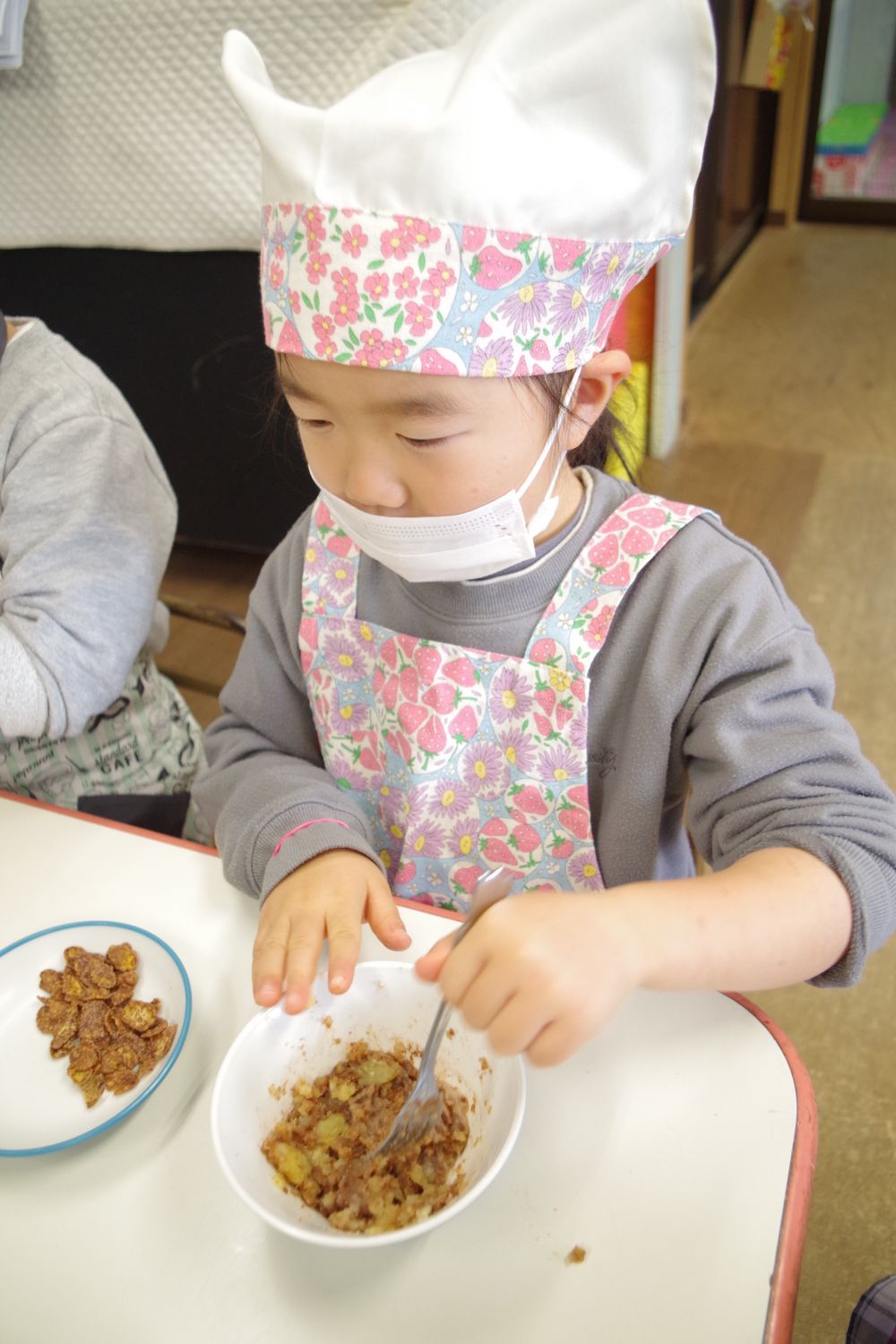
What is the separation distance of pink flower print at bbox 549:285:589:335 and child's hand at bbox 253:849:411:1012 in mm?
444

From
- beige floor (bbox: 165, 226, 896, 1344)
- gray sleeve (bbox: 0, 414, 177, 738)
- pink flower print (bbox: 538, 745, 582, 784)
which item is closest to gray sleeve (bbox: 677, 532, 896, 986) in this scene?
pink flower print (bbox: 538, 745, 582, 784)

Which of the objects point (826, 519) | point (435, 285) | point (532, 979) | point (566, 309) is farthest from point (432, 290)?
point (826, 519)

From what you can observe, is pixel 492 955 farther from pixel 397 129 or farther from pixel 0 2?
pixel 0 2

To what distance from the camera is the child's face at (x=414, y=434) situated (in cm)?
70

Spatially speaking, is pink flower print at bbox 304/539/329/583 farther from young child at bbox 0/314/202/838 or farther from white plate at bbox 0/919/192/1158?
white plate at bbox 0/919/192/1158

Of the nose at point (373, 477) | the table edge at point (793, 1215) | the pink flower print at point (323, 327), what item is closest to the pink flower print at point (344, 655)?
the nose at point (373, 477)

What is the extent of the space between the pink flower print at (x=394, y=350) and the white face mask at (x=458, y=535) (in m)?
0.14

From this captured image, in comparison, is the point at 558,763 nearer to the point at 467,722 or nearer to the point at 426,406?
the point at 467,722

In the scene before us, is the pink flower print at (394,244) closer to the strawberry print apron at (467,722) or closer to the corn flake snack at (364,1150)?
the strawberry print apron at (467,722)

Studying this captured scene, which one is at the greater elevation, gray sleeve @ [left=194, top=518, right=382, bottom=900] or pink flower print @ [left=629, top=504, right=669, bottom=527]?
pink flower print @ [left=629, top=504, right=669, bottom=527]

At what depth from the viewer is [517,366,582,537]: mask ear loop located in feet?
2.52

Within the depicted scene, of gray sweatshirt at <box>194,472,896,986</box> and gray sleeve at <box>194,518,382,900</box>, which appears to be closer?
gray sweatshirt at <box>194,472,896,986</box>

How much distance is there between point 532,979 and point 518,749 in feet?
1.16

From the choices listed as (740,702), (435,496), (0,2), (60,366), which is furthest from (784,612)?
(0,2)
